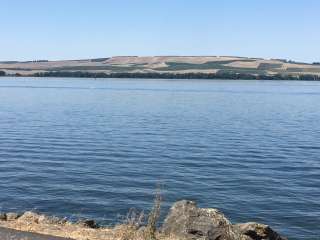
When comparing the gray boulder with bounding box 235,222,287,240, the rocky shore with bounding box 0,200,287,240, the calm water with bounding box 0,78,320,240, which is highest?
the rocky shore with bounding box 0,200,287,240

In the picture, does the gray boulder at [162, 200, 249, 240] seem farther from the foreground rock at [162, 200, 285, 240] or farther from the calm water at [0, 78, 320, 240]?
the calm water at [0, 78, 320, 240]

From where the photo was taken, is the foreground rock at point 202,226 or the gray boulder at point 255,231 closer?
the foreground rock at point 202,226

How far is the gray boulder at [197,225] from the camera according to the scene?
15.0 meters

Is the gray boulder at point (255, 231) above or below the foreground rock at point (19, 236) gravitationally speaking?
below

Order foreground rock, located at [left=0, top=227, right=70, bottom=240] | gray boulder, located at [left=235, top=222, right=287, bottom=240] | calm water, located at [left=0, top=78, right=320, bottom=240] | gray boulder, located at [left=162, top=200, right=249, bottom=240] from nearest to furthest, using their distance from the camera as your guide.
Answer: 1. foreground rock, located at [left=0, top=227, right=70, bottom=240]
2. gray boulder, located at [left=162, top=200, right=249, bottom=240]
3. gray boulder, located at [left=235, top=222, right=287, bottom=240]
4. calm water, located at [left=0, top=78, right=320, bottom=240]

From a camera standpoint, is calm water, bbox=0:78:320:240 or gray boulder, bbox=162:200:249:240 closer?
gray boulder, bbox=162:200:249:240

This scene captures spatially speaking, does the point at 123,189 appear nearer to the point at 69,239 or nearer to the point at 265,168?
the point at 265,168

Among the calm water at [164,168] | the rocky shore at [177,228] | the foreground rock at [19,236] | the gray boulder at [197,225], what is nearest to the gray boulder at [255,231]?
the rocky shore at [177,228]

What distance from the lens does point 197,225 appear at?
50.9 ft

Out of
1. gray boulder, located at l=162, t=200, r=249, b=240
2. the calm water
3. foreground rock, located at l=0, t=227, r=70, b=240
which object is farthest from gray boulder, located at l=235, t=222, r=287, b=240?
foreground rock, located at l=0, t=227, r=70, b=240

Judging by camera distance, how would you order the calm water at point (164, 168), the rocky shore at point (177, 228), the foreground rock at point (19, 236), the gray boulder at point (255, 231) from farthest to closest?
the calm water at point (164, 168), the gray boulder at point (255, 231), the rocky shore at point (177, 228), the foreground rock at point (19, 236)

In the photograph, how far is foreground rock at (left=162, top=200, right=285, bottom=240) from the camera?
49.4 feet

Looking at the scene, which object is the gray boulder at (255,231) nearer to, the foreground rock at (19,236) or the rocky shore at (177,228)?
the rocky shore at (177,228)

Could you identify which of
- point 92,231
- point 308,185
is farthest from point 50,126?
point 92,231
